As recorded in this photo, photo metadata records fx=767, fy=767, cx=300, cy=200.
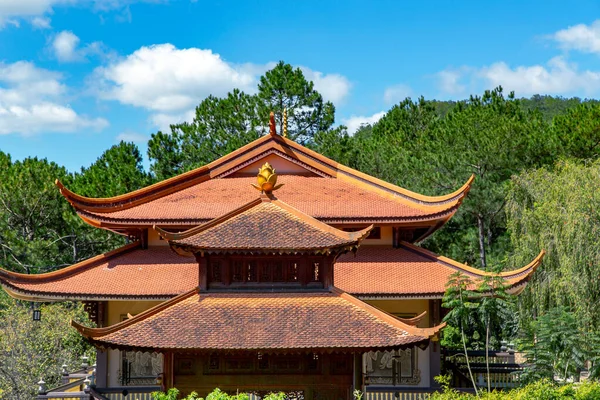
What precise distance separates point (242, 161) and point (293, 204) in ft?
8.13

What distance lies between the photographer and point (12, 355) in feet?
72.5

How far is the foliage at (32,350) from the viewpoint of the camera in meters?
21.3

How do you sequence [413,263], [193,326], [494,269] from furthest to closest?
1. [413,263]
2. [494,269]
3. [193,326]

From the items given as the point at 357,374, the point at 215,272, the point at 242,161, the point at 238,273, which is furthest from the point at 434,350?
the point at 242,161

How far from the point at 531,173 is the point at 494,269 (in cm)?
1205

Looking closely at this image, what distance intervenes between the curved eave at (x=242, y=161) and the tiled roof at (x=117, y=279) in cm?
135

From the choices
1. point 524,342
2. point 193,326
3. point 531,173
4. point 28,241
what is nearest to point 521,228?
point 531,173

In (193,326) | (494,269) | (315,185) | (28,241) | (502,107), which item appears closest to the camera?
(193,326)

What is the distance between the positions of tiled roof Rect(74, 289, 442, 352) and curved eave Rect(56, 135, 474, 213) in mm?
4982

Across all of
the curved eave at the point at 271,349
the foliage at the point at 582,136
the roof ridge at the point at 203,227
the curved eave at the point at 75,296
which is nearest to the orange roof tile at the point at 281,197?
the curved eave at the point at 75,296

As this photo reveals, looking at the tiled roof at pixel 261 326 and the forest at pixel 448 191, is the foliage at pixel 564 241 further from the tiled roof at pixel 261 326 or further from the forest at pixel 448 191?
the tiled roof at pixel 261 326

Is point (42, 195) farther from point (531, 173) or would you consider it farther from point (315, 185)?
point (531, 173)

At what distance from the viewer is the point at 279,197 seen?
20.4 m

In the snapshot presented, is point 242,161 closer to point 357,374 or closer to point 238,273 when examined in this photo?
point 238,273
